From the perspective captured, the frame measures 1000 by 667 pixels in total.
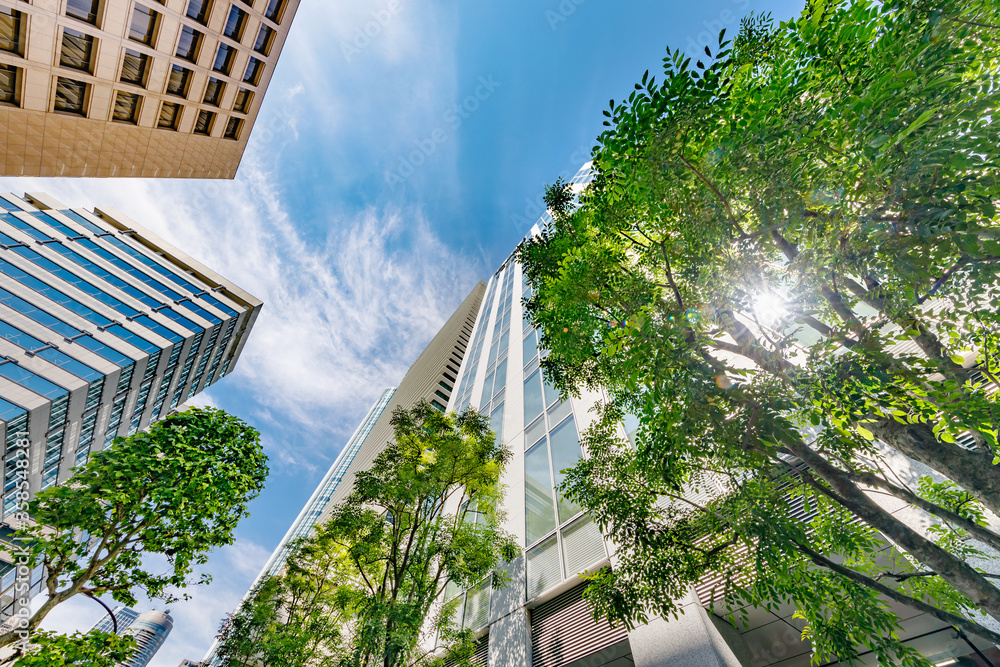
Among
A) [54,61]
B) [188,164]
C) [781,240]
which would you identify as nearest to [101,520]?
[781,240]

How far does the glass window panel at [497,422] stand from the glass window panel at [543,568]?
6.31 metres

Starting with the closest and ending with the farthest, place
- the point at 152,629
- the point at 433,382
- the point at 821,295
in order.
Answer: the point at 821,295
the point at 433,382
the point at 152,629

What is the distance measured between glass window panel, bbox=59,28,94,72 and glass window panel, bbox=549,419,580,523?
20.9 metres

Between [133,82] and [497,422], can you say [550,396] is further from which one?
[133,82]

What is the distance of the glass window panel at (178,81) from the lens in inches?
632

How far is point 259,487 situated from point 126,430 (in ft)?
116

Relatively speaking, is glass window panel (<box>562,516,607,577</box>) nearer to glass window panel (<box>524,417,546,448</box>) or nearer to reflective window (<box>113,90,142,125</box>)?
glass window panel (<box>524,417,546,448</box>)

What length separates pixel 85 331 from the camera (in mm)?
24094

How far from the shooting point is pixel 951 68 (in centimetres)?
305

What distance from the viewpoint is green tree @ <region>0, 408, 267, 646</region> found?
4.92 metres

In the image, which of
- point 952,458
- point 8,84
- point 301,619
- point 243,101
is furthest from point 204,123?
point 952,458

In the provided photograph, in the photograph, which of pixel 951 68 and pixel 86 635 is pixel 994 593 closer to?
pixel 951 68

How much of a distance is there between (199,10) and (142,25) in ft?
7.66

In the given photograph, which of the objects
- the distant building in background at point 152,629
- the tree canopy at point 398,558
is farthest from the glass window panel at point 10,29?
the distant building in background at point 152,629
